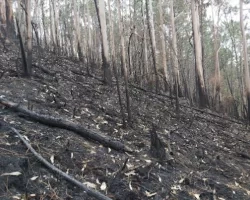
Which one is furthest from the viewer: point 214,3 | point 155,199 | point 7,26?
point 214,3

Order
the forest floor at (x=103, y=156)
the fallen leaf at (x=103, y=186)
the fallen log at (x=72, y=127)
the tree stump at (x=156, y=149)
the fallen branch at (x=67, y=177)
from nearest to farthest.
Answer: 1. the fallen branch at (x=67, y=177)
2. the forest floor at (x=103, y=156)
3. the fallen leaf at (x=103, y=186)
4. the fallen log at (x=72, y=127)
5. the tree stump at (x=156, y=149)

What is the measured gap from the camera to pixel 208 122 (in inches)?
352

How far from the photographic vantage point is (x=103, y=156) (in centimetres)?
387

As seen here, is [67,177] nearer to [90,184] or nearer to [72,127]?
[90,184]

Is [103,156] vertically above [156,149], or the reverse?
[103,156]

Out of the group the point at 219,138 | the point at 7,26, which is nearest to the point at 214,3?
the point at 7,26

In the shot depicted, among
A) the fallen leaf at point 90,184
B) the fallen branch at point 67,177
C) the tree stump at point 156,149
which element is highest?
the fallen branch at point 67,177

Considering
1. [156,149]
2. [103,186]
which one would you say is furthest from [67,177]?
[156,149]

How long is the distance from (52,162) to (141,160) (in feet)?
3.83

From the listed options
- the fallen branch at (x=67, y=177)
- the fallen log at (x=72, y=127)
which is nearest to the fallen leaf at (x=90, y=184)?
the fallen branch at (x=67, y=177)

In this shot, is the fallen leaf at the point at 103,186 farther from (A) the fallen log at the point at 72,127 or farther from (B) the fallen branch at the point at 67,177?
(A) the fallen log at the point at 72,127

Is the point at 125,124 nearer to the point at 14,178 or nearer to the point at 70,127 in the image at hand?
the point at 70,127

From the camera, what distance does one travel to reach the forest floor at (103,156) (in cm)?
309

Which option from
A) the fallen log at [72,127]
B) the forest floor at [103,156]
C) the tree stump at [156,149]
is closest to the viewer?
the forest floor at [103,156]
